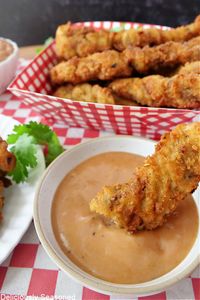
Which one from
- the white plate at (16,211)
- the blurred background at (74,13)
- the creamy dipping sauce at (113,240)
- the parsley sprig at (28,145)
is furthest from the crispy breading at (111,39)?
the blurred background at (74,13)

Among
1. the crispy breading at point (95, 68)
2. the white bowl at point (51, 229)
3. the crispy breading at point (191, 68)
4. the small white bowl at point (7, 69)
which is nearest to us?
the white bowl at point (51, 229)

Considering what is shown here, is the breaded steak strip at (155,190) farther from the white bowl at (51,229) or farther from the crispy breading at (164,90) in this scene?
the crispy breading at (164,90)

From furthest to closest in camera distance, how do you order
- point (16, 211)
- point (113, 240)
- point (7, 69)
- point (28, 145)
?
point (7, 69), point (28, 145), point (16, 211), point (113, 240)

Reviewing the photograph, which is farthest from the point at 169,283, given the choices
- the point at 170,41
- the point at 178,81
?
the point at 170,41

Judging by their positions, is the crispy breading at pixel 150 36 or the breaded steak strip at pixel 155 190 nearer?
the breaded steak strip at pixel 155 190

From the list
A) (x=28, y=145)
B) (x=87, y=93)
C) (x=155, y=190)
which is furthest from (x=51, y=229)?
(x=87, y=93)

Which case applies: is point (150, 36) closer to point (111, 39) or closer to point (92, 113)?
point (111, 39)

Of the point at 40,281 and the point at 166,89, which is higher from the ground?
the point at 166,89

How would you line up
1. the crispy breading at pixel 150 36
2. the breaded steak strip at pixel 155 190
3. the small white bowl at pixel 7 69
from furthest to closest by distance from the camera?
the small white bowl at pixel 7 69
the crispy breading at pixel 150 36
the breaded steak strip at pixel 155 190
